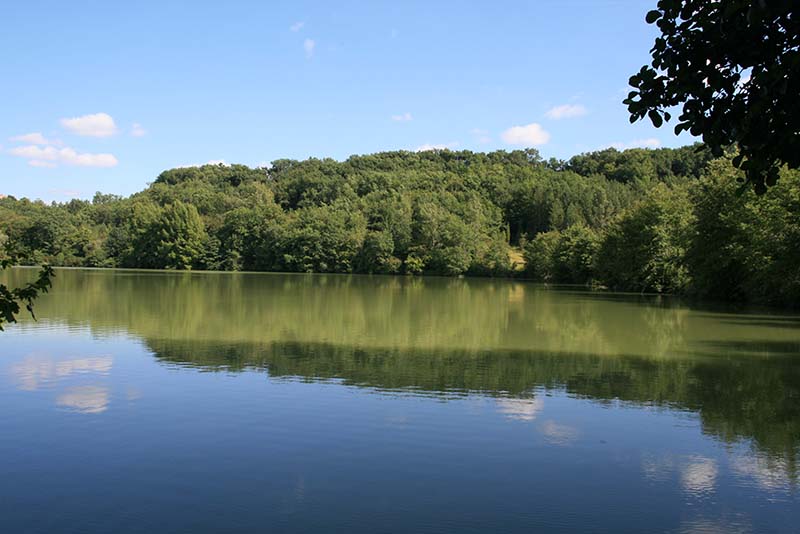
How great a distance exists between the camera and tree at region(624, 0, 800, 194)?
4.75 meters

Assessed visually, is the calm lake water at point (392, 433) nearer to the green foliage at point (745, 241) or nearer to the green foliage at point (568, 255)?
the green foliage at point (745, 241)

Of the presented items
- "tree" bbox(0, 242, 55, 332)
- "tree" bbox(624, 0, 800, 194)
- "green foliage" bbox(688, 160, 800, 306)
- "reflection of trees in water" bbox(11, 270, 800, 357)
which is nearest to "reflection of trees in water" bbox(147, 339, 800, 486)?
"reflection of trees in water" bbox(11, 270, 800, 357)

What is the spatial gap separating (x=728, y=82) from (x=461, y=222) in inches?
3723

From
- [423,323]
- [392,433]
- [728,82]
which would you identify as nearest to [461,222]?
[423,323]

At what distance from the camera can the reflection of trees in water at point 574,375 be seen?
1128 centimetres

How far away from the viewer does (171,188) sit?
417 feet

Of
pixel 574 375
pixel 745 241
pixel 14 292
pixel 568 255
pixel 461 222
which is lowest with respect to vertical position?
pixel 574 375

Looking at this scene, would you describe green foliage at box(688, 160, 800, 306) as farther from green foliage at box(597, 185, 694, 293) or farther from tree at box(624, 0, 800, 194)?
tree at box(624, 0, 800, 194)

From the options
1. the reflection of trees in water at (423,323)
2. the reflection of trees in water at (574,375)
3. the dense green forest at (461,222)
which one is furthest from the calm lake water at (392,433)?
the dense green forest at (461,222)

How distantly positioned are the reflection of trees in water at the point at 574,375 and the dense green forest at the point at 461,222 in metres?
19.0

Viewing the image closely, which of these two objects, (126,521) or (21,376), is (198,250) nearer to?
(21,376)

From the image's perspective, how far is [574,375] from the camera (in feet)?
49.8

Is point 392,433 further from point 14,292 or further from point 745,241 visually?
point 745,241

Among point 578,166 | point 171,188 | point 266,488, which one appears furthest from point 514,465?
point 578,166
